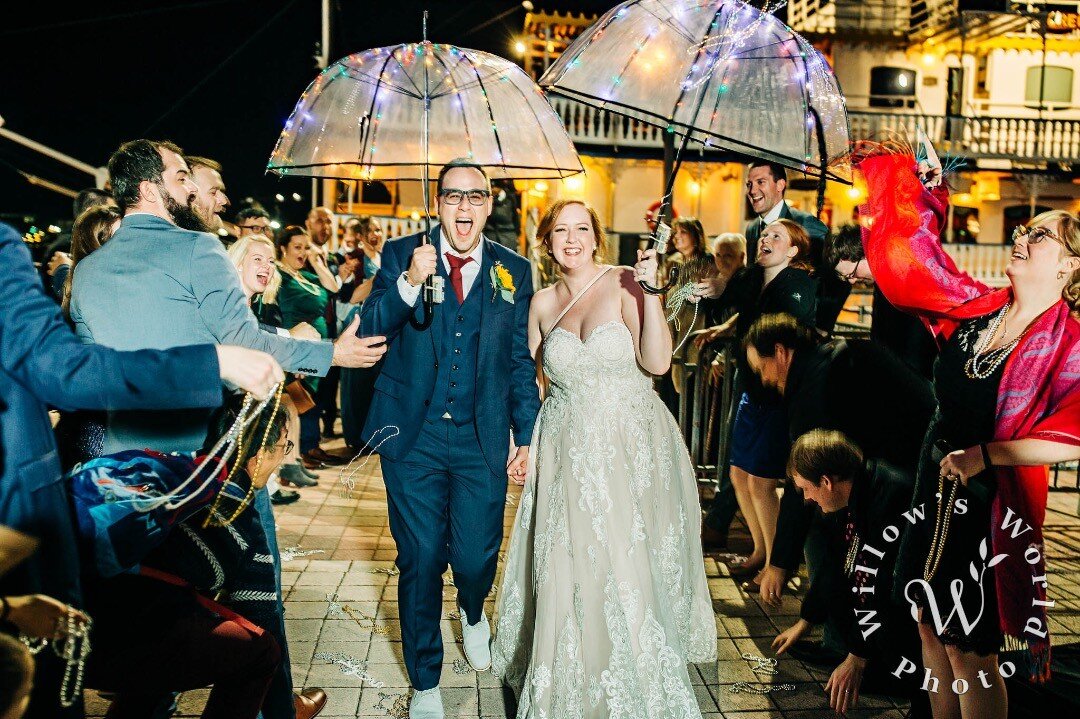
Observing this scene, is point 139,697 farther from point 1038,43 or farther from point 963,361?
point 1038,43

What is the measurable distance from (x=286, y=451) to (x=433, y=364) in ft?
2.49

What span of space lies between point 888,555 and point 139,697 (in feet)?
9.49

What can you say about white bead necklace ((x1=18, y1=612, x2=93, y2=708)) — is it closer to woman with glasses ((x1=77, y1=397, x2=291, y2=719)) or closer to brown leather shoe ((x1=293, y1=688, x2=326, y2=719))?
woman with glasses ((x1=77, y1=397, x2=291, y2=719))

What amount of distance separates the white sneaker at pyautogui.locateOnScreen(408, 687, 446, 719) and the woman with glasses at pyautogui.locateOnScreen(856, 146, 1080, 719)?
199cm

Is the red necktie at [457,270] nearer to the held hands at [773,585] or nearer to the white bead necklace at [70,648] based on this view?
the white bead necklace at [70,648]

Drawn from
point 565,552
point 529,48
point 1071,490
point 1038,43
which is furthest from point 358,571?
point 1038,43

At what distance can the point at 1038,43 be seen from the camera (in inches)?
953

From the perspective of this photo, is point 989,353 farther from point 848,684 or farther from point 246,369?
point 246,369

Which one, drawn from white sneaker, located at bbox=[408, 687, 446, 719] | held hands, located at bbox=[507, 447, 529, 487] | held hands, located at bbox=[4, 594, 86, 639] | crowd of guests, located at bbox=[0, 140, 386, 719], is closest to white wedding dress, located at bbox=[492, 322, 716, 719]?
held hands, located at bbox=[507, 447, 529, 487]

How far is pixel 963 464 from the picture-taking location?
2.80 m

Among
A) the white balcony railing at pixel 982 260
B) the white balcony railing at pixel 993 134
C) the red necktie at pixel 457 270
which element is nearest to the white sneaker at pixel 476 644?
the red necktie at pixel 457 270

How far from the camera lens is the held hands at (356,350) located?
118 inches

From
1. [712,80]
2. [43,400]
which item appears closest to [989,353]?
[712,80]

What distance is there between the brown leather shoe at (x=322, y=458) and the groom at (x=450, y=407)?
4.65 m
